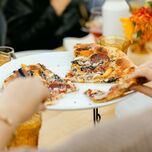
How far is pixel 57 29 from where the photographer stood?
6.40 ft

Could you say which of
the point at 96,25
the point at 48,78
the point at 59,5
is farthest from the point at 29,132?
the point at 59,5

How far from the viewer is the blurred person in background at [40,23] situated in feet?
5.94

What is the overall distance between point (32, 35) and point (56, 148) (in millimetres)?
1713

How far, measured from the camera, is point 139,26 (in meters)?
1.17

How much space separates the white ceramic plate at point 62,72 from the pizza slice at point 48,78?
2 centimetres

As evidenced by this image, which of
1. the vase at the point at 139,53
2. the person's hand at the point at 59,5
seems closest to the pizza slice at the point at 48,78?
the vase at the point at 139,53

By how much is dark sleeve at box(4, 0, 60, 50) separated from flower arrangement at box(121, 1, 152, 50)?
26.7 inches

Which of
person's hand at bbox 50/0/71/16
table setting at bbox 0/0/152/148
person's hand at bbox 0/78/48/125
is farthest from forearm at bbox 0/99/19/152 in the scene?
person's hand at bbox 50/0/71/16

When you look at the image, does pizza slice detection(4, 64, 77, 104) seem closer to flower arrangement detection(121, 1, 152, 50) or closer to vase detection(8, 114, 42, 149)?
vase detection(8, 114, 42, 149)

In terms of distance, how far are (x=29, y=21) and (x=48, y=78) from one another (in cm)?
113

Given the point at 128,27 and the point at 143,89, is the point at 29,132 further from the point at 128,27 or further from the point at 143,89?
the point at 128,27

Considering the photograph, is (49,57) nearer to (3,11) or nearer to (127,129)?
(127,129)

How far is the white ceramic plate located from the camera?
0.67 meters

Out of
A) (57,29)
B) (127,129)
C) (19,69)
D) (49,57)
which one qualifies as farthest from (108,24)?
(127,129)
